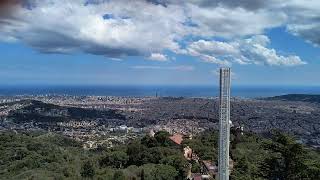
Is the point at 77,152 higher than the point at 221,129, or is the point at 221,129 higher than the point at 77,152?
the point at 221,129

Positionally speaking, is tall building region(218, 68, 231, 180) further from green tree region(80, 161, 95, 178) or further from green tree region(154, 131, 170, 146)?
green tree region(154, 131, 170, 146)

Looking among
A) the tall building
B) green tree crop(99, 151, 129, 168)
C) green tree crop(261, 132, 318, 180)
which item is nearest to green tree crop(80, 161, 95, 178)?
green tree crop(99, 151, 129, 168)

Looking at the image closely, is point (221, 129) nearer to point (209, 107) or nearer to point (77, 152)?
point (77, 152)

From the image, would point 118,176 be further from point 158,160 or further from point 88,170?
point 158,160

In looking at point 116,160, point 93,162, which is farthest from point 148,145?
point 93,162

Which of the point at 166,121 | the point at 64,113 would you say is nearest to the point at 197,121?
the point at 166,121

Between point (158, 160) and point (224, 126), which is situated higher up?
point (224, 126)

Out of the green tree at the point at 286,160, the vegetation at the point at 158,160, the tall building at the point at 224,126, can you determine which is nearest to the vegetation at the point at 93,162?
the vegetation at the point at 158,160
